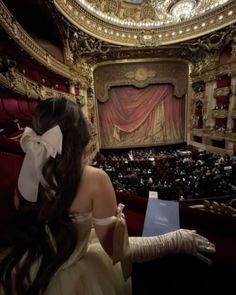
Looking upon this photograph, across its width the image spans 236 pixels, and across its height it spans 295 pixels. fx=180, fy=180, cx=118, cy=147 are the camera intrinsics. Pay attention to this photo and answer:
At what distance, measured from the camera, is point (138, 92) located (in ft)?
37.3

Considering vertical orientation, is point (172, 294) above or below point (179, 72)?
below

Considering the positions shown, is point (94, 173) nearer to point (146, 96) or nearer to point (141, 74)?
point (141, 74)

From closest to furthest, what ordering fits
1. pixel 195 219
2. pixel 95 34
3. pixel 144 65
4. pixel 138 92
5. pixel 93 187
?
1. pixel 93 187
2. pixel 195 219
3. pixel 95 34
4. pixel 144 65
5. pixel 138 92

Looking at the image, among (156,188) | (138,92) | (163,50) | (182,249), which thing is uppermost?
(163,50)

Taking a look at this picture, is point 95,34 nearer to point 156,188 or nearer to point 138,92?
point 138,92

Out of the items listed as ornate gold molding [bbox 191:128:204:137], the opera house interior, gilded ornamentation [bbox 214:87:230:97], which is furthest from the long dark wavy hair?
ornate gold molding [bbox 191:128:204:137]

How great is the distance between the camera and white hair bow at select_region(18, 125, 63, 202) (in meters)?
0.65

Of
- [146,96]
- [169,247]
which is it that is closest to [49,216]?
[169,247]

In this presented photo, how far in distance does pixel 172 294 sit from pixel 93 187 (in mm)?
689

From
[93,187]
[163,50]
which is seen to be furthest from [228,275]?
[163,50]

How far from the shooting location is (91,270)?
79 cm

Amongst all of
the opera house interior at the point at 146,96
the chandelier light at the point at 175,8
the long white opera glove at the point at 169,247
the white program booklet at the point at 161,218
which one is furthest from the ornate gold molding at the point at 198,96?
the long white opera glove at the point at 169,247

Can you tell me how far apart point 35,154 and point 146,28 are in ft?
32.6

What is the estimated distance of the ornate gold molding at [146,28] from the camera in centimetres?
694
